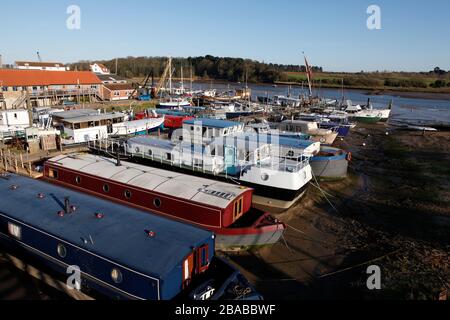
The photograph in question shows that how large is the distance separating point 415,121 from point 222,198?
66724 mm

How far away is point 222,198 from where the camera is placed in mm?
16219

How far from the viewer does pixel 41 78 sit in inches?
2420

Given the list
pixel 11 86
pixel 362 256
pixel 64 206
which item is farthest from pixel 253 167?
pixel 11 86

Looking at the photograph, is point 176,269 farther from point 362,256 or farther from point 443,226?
point 443,226

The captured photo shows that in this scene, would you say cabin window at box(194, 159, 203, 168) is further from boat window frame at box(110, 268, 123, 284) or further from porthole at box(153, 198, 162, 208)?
boat window frame at box(110, 268, 123, 284)

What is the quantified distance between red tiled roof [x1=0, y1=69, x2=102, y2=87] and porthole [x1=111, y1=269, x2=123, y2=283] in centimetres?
5526

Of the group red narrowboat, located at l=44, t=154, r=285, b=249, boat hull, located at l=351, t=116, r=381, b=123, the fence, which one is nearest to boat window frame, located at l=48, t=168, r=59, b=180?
the fence

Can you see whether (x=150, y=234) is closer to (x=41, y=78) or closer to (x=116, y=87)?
(x=41, y=78)

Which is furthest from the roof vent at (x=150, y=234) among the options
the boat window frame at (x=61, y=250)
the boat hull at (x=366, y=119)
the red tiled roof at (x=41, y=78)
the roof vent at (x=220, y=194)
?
the boat hull at (x=366, y=119)

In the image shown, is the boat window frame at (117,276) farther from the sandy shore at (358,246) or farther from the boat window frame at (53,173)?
the boat window frame at (53,173)

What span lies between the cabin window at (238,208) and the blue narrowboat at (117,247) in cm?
482

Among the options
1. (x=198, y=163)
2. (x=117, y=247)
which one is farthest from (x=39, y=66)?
(x=117, y=247)

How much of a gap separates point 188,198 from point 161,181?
7.75ft

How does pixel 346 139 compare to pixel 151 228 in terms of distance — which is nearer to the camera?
pixel 151 228
